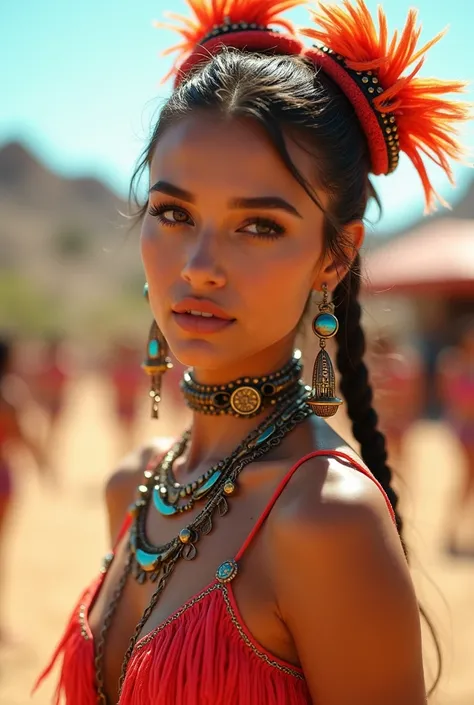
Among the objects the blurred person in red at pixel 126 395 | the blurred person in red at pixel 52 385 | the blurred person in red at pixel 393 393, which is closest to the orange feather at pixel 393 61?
the blurred person in red at pixel 393 393

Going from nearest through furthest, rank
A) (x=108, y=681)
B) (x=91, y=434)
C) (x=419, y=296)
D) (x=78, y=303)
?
1. (x=108, y=681)
2. (x=91, y=434)
3. (x=419, y=296)
4. (x=78, y=303)

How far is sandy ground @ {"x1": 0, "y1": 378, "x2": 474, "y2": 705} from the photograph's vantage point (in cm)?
484

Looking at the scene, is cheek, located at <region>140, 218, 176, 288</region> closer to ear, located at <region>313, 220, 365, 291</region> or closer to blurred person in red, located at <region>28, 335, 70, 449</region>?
ear, located at <region>313, 220, 365, 291</region>

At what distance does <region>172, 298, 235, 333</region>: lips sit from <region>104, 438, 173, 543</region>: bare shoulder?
0.69 meters

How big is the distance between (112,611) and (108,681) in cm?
16

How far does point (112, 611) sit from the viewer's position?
1.96 metres

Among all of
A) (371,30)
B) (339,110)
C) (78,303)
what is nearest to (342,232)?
(339,110)

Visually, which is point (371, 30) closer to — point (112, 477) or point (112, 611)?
point (112, 477)

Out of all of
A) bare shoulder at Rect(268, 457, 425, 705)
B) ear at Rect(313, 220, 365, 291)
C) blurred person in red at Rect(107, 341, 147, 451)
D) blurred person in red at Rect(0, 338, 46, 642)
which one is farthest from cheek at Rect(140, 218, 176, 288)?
blurred person in red at Rect(107, 341, 147, 451)

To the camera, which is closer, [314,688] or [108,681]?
[314,688]

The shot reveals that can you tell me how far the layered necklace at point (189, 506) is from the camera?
1.80 metres

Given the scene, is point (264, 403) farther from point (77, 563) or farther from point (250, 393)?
point (77, 563)

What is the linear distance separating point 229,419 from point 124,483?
489mm

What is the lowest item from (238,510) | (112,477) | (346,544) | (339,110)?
(112,477)
